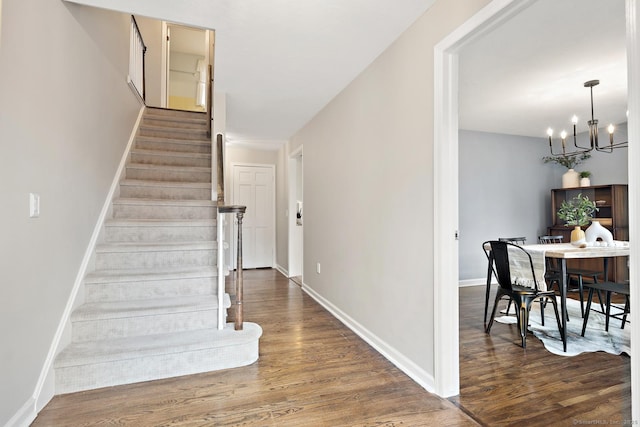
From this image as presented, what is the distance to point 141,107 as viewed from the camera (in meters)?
4.33

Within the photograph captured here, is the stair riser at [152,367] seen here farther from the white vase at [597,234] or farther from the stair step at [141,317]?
the white vase at [597,234]

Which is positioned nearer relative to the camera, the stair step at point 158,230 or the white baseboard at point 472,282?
the stair step at point 158,230

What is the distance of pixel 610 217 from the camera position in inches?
186

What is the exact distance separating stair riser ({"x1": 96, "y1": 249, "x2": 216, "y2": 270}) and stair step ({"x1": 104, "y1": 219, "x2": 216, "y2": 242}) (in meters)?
0.26

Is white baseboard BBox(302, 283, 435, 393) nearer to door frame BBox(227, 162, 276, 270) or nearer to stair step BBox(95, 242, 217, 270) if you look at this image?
stair step BBox(95, 242, 217, 270)

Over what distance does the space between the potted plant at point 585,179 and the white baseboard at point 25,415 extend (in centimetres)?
679

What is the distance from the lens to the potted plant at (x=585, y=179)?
5035mm

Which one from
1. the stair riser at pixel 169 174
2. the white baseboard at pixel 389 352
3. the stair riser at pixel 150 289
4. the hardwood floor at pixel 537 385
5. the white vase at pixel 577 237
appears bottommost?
the hardwood floor at pixel 537 385

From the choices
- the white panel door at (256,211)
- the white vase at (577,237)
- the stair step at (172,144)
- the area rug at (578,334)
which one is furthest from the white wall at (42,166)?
the white vase at (577,237)

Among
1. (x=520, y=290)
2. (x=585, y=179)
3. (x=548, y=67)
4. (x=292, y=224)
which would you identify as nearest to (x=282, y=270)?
(x=292, y=224)

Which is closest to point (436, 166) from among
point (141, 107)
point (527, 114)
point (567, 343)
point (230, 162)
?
point (567, 343)

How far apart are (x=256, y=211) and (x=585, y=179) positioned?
5645 mm

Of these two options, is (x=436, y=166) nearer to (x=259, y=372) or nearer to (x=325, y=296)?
(x=259, y=372)

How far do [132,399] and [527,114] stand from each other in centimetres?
519
